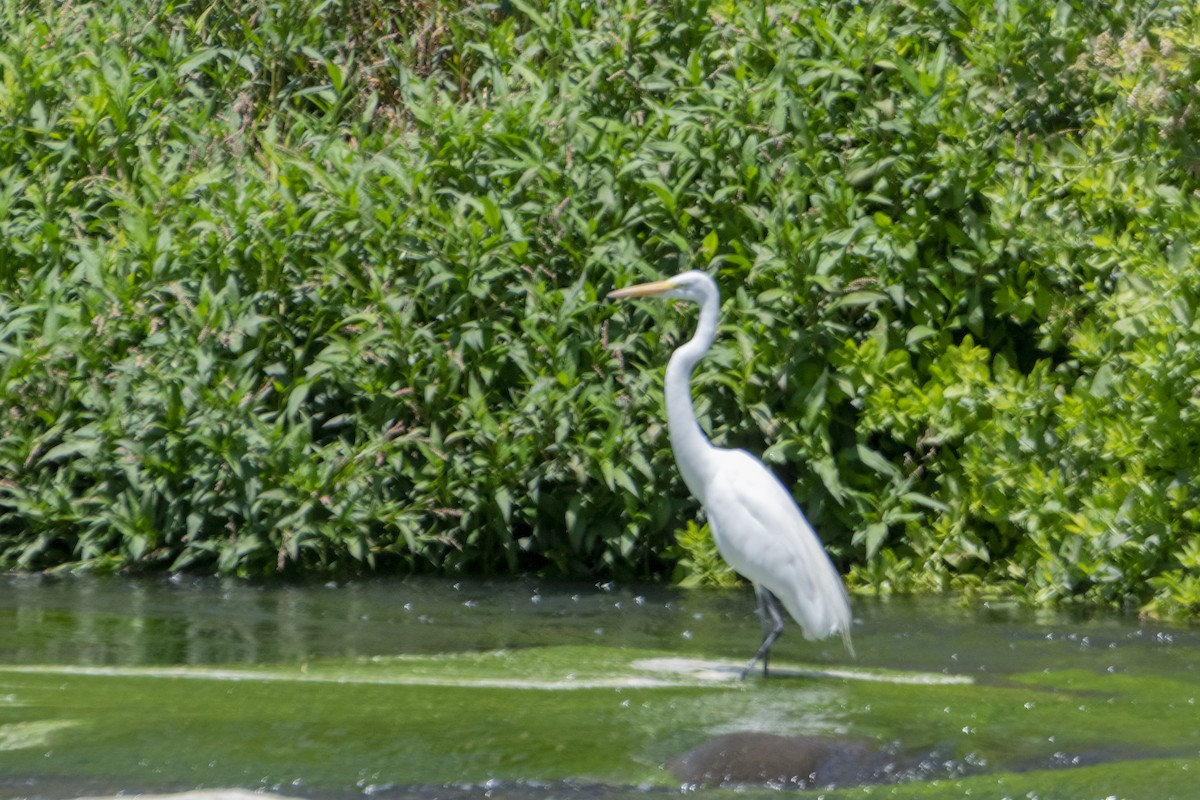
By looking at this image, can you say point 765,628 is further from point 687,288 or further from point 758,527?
point 687,288

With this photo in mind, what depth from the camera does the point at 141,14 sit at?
12.1 meters

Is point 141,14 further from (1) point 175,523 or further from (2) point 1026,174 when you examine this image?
(2) point 1026,174

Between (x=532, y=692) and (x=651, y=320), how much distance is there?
3.40 metres

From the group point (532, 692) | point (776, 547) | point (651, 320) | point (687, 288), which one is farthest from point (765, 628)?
point (651, 320)

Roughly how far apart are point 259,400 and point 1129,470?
438 cm

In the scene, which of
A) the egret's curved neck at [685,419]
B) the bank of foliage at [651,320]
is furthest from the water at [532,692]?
the egret's curved neck at [685,419]

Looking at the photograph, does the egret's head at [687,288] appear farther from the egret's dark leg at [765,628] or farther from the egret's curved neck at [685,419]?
the egret's dark leg at [765,628]

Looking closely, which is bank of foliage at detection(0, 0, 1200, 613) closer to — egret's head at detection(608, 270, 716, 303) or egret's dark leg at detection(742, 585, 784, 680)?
egret's head at detection(608, 270, 716, 303)

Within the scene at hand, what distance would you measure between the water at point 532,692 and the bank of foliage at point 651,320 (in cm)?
45

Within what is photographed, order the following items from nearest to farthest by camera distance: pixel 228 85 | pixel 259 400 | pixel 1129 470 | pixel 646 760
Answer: pixel 646 760
pixel 1129 470
pixel 259 400
pixel 228 85

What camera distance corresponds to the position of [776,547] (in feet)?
22.4

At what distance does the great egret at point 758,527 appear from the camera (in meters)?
6.73

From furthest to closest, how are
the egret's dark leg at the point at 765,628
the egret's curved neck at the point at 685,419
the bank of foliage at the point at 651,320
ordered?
the bank of foliage at the point at 651,320, the egret's curved neck at the point at 685,419, the egret's dark leg at the point at 765,628

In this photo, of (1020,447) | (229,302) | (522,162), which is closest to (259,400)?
(229,302)
